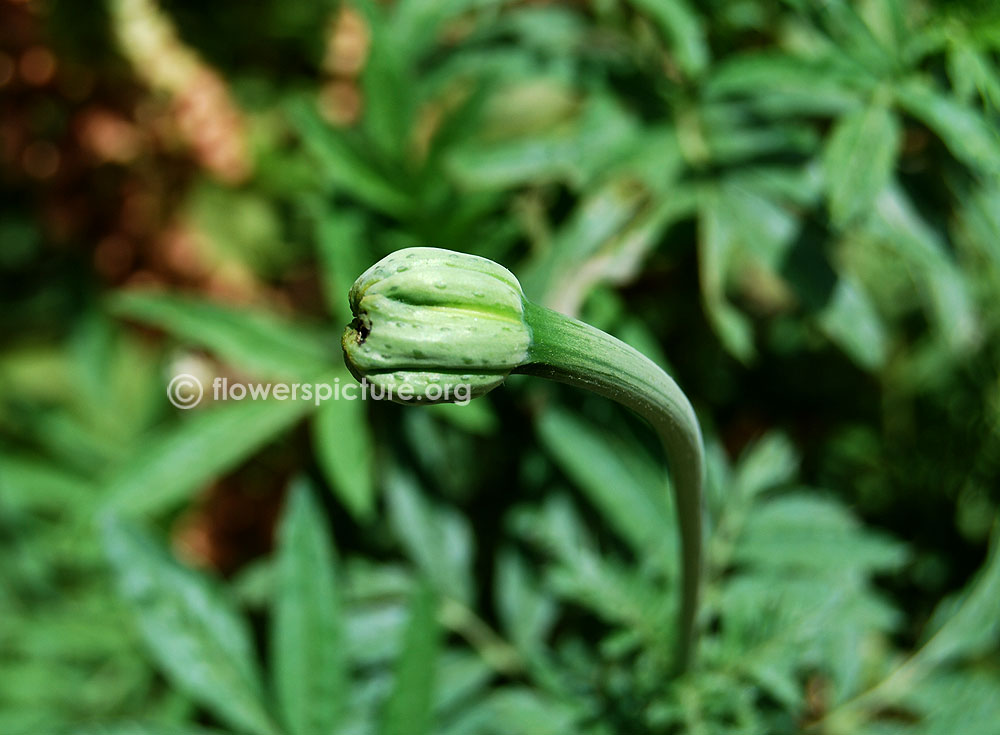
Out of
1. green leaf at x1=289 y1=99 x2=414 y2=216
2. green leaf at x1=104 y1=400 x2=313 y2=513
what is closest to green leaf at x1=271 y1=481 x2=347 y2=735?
green leaf at x1=104 y1=400 x2=313 y2=513

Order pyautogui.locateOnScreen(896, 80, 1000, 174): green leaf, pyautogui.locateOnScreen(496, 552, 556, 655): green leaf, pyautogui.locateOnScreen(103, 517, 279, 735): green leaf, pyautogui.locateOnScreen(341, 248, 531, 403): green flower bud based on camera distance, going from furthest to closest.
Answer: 1. pyautogui.locateOnScreen(496, 552, 556, 655): green leaf
2. pyautogui.locateOnScreen(103, 517, 279, 735): green leaf
3. pyautogui.locateOnScreen(896, 80, 1000, 174): green leaf
4. pyautogui.locateOnScreen(341, 248, 531, 403): green flower bud

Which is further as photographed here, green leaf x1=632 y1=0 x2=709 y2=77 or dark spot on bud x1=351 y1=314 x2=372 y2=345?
green leaf x1=632 y1=0 x2=709 y2=77

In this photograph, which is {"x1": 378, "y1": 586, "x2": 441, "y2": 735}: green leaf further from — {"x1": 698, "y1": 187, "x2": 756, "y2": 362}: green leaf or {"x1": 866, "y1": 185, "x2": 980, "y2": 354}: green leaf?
{"x1": 866, "y1": 185, "x2": 980, "y2": 354}: green leaf

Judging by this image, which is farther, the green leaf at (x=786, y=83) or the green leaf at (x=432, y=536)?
the green leaf at (x=432, y=536)

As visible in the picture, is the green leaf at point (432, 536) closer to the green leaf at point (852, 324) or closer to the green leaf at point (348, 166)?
the green leaf at point (348, 166)

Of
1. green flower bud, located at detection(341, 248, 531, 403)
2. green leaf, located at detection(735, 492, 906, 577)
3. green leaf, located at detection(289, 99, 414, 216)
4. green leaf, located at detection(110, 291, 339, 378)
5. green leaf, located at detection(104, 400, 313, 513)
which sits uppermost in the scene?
green leaf, located at detection(289, 99, 414, 216)

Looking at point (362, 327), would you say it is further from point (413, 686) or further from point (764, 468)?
point (764, 468)

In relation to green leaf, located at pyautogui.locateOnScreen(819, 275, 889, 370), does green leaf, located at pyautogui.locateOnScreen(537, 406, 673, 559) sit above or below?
below

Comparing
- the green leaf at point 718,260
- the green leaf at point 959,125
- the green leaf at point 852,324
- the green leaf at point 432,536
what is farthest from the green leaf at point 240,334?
the green leaf at point 959,125
